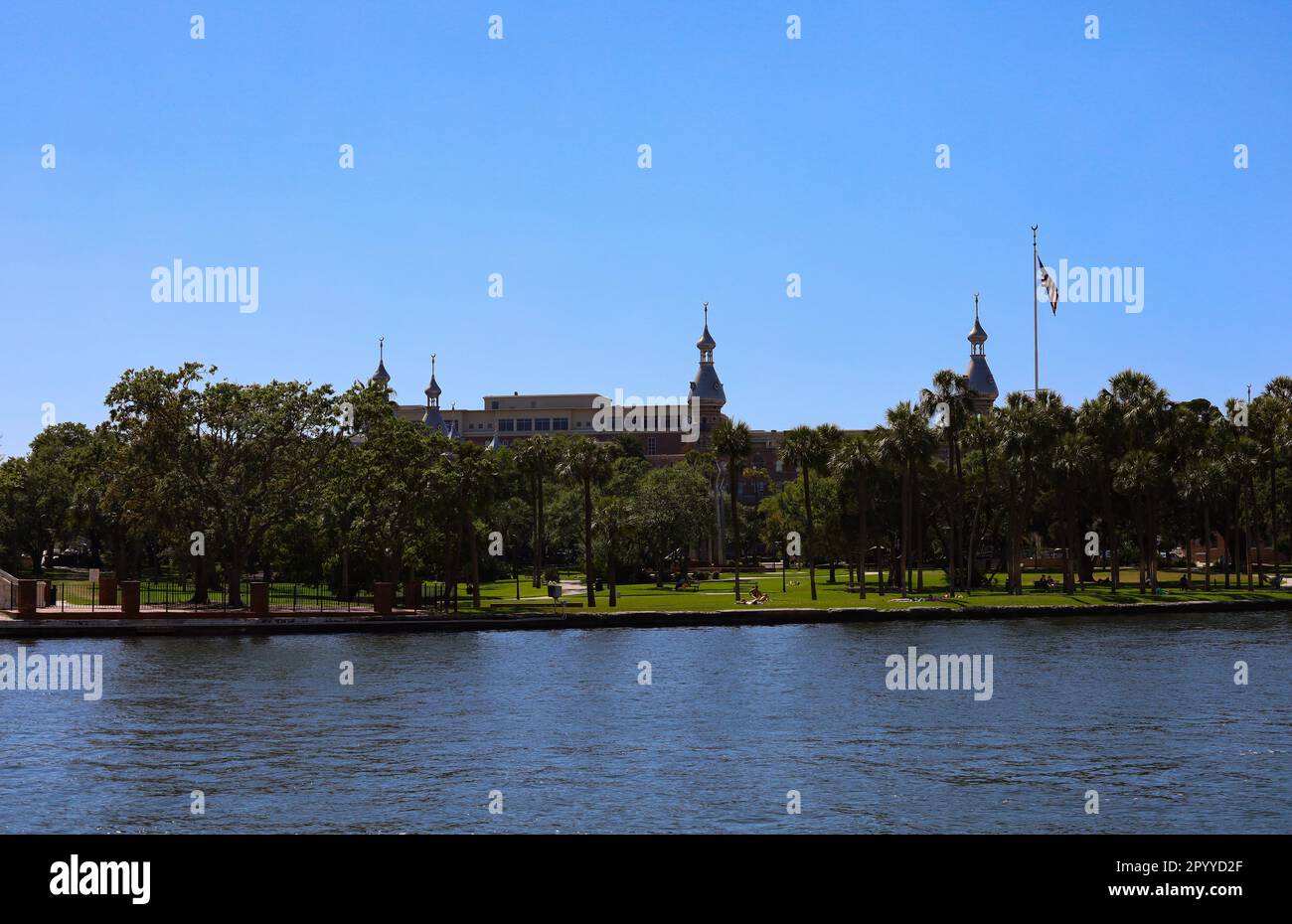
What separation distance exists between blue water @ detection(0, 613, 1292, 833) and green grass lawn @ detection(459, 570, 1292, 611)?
20.4m

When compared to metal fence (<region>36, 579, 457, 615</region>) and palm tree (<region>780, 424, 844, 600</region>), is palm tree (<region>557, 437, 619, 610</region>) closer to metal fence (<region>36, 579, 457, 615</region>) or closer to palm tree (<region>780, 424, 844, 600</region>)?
metal fence (<region>36, 579, 457, 615</region>)

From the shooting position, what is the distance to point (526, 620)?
69.8m

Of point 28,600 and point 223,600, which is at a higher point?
point 28,600

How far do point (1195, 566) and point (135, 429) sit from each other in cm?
8649

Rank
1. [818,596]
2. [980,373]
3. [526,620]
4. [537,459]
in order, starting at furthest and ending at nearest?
[980,373], [537,459], [818,596], [526,620]

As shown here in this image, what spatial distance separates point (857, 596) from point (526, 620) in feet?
79.0

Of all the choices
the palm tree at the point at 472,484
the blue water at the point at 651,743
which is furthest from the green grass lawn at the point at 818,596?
the blue water at the point at 651,743

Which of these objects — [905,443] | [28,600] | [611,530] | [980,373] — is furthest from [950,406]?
[980,373]

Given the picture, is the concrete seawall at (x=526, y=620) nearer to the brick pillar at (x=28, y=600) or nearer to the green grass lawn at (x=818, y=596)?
the brick pillar at (x=28, y=600)

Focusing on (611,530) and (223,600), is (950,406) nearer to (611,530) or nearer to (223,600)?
(611,530)

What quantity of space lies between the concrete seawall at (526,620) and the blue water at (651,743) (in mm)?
5844

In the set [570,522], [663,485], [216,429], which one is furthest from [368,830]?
[570,522]

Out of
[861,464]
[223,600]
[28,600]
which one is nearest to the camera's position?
[28,600]
